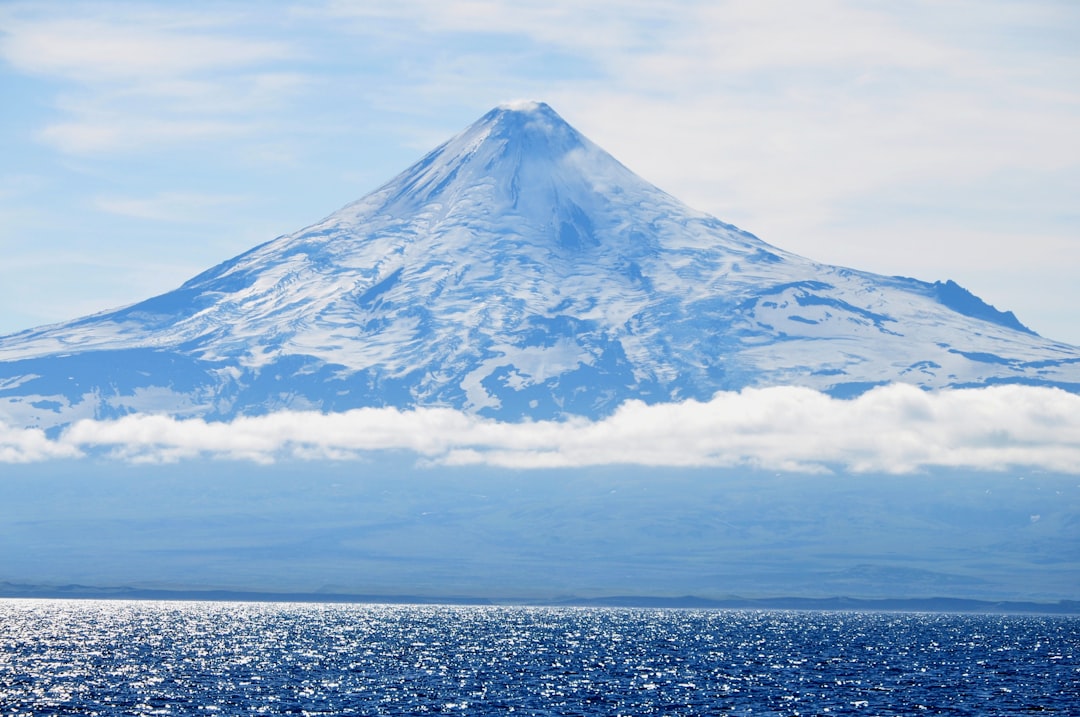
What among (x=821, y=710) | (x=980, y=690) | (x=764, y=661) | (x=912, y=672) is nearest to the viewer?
(x=821, y=710)

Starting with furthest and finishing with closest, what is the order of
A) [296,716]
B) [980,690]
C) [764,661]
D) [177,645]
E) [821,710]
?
[177,645], [764,661], [980,690], [821,710], [296,716]

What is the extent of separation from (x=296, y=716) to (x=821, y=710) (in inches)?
1513

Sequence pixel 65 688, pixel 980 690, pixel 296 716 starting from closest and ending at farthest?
1. pixel 296 716
2. pixel 65 688
3. pixel 980 690

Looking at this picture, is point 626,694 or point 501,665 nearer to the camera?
point 626,694

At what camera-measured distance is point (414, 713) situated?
375ft

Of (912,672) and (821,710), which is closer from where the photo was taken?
(821,710)

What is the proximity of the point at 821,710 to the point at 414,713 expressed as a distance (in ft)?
98.8

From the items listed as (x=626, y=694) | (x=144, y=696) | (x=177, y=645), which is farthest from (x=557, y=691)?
(x=177, y=645)

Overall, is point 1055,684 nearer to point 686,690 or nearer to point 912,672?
point 912,672

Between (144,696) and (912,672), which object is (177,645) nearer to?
(144,696)

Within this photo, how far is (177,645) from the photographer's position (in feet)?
621

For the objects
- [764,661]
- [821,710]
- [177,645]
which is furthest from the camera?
[177,645]

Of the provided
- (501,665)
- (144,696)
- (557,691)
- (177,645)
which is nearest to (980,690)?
(557,691)

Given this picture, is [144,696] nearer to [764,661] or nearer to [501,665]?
[501,665]
